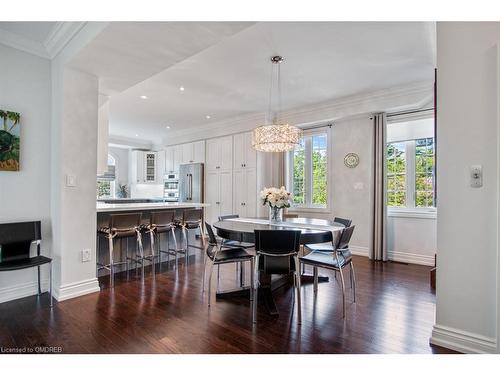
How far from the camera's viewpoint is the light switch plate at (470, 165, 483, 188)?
1.92m

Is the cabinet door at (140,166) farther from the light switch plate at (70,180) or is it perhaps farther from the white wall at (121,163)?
the light switch plate at (70,180)

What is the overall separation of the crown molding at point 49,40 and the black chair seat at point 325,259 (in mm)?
3000

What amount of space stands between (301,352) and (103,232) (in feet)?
8.95

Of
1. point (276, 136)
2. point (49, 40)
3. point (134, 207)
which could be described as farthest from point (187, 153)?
point (49, 40)

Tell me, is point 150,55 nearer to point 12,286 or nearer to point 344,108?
point 12,286

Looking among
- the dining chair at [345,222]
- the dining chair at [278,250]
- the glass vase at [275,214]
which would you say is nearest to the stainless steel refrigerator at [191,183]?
the glass vase at [275,214]

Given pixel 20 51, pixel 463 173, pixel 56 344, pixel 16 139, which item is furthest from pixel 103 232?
pixel 463 173

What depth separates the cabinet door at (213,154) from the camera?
680cm

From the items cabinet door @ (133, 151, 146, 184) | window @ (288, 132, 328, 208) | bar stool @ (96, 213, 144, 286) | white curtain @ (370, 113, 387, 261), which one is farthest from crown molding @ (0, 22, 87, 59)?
cabinet door @ (133, 151, 146, 184)

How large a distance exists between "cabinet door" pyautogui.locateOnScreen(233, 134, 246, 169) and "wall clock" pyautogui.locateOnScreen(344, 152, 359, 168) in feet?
7.16

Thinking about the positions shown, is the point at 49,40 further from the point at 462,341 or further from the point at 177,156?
the point at 177,156

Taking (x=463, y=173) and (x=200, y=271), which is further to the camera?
(x=200, y=271)

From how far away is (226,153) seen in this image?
21.6 feet

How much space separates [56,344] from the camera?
2035 millimetres
